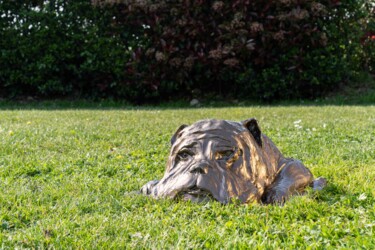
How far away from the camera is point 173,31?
477 inches

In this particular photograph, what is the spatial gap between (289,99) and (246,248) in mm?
9639

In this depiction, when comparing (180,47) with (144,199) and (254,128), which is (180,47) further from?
(144,199)

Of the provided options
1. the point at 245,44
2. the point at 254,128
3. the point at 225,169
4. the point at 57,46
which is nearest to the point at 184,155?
the point at 225,169

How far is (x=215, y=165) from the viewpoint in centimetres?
369

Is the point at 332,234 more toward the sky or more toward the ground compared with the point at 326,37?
more toward the ground

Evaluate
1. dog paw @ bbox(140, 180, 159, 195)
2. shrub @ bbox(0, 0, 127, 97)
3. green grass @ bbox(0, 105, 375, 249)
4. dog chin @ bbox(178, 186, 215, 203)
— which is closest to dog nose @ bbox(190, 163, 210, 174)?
dog chin @ bbox(178, 186, 215, 203)

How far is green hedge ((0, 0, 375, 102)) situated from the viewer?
39.2 ft

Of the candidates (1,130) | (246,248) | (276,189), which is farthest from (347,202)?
(1,130)

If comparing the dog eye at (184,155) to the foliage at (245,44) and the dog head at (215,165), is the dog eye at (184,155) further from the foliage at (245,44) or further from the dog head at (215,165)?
the foliage at (245,44)

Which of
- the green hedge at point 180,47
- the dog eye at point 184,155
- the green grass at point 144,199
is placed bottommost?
the green grass at point 144,199

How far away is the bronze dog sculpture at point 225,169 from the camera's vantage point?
3.68 m

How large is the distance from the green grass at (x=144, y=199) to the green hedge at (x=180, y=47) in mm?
4393

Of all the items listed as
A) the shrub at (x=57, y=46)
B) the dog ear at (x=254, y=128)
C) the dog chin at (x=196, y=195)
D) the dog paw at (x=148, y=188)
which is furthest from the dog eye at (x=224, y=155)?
the shrub at (x=57, y=46)

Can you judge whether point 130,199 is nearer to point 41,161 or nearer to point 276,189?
point 276,189
